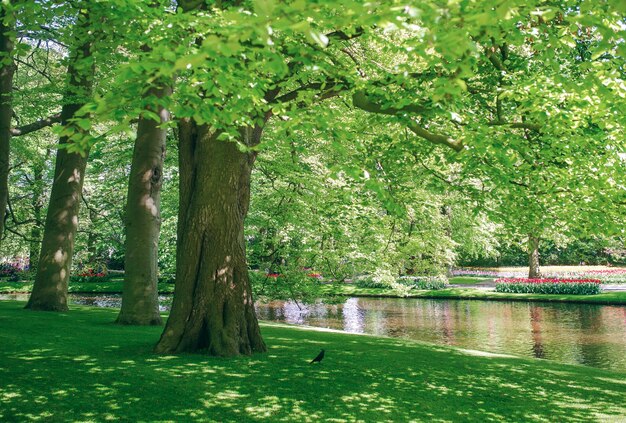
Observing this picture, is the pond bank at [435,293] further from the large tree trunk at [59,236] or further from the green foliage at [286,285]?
the large tree trunk at [59,236]

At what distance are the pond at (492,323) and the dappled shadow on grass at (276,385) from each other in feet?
15.9

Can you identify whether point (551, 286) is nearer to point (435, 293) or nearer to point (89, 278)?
point (435, 293)

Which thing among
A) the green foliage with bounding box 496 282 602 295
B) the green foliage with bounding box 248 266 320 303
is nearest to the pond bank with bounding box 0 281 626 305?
the green foliage with bounding box 496 282 602 295

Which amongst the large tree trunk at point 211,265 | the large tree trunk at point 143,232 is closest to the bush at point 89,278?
the large tree trunk at point 143,232

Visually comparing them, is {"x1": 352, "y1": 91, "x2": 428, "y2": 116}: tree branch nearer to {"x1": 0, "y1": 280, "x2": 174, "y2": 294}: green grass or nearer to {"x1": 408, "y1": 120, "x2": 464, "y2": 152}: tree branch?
{"x1": 408, "y1": 120, "x2": 464, "y2": 152}: tree branch

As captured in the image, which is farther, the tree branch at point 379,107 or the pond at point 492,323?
A: the pond at point 492,323

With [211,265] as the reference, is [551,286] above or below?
below

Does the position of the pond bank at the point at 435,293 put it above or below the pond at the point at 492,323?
above

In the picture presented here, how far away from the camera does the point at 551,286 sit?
30.7m

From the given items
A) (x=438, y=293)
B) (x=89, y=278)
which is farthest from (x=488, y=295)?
(x=89, y=278)

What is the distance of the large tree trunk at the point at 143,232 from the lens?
1236 cm

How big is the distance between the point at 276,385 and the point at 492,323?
1567cm

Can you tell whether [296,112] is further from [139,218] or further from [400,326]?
[400,326]

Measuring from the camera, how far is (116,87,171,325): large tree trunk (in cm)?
1236
